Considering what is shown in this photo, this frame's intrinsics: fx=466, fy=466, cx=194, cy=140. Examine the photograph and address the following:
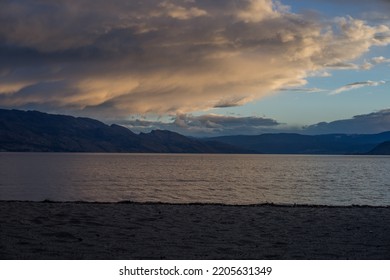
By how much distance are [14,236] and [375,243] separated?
1077cm

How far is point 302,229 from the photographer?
53.6 feet

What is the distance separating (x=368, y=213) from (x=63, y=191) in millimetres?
45425

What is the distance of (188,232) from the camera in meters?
15.3

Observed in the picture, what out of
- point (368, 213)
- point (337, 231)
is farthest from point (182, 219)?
point (368, 213)

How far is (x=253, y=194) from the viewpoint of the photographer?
181 feet

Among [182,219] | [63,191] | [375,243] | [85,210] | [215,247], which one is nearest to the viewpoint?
[215,247]

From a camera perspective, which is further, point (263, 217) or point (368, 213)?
point (368, 213)

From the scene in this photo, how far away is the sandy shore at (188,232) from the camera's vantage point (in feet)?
40.3

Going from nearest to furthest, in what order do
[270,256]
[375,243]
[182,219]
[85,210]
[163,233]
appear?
[270,256] < [375,243] < [163,233] < [182,219] < [85,210]

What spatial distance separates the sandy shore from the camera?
1229 centimetres

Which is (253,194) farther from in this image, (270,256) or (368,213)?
(270,256)

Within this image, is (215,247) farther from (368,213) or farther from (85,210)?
(368,213)
